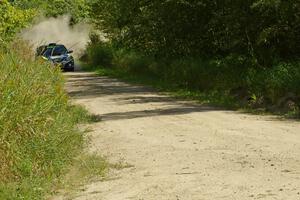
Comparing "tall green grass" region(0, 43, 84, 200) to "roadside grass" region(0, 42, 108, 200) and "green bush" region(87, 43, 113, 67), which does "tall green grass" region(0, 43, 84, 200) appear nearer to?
"roadside grass" region(0, 42, 108, 200)

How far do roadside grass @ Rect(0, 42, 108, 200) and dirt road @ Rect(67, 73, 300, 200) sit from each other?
0.55m

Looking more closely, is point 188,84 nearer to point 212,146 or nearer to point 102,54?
point 212,146

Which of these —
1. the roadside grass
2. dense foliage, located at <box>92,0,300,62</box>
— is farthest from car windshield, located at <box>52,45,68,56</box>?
the roadside grass

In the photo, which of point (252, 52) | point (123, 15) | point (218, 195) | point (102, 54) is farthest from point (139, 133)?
point (102, 54)

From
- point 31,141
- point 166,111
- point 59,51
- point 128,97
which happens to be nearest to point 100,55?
point 59,51

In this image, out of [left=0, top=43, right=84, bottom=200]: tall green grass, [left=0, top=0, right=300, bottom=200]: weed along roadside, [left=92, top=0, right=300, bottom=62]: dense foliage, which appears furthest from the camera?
[left=92, top=0, right=300, bottom=62]: dense foliage

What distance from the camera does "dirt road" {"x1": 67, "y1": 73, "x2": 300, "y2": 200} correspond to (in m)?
7.35

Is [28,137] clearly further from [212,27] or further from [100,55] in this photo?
[100,55]

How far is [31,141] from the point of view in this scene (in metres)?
8.32

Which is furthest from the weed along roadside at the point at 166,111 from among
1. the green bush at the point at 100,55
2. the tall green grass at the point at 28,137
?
the green bush at the point at 100,55

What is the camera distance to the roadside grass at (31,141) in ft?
25.2

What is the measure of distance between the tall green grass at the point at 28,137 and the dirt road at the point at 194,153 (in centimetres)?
67

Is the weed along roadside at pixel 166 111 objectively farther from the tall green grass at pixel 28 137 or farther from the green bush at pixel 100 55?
the green bush at pixel 100 55

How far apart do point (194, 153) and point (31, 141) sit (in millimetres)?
2579
